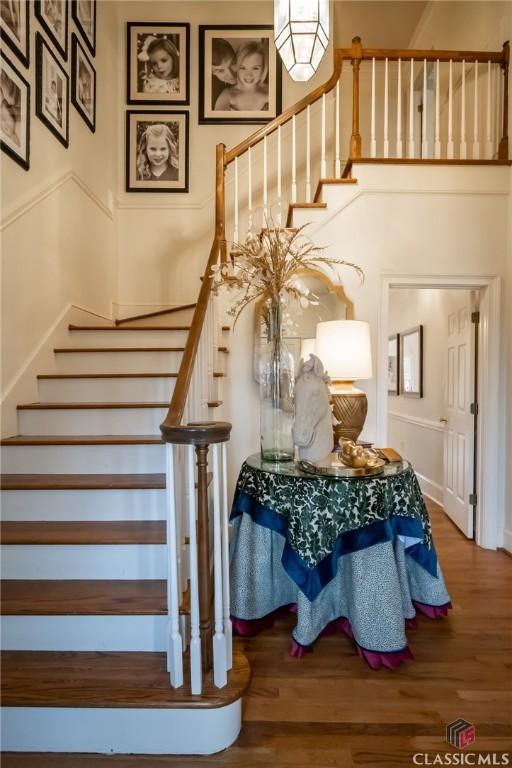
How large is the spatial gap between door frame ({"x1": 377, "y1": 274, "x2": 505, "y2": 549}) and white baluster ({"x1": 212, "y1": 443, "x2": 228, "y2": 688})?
6.73 feet

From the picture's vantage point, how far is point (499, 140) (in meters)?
3.25

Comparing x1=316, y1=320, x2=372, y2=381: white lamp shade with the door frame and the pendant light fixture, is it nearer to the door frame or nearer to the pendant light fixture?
the door frame

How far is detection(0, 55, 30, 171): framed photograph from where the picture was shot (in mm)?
2460

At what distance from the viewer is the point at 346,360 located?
8.18ft

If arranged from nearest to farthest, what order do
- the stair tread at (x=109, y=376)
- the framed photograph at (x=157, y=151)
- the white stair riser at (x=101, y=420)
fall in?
the white stair riser at (x=101, y=420)
the stair tread at (x=109, y=376)
the framed photograph at (x=157, y=151)

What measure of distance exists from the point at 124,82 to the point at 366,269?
3.33 m

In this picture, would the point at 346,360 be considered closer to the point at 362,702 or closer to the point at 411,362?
the point at 362,702

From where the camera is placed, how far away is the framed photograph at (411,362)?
4.96m

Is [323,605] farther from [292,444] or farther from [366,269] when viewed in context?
[366,269]

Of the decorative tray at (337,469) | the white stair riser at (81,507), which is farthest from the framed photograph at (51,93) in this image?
the decorative tray at (337,469)

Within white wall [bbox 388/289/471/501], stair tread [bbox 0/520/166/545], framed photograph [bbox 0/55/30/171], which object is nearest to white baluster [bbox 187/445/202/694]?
stair tread [bbox 0/520/166/545]

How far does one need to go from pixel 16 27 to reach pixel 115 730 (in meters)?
A: 3.62

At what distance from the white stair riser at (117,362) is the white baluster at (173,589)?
157 cm

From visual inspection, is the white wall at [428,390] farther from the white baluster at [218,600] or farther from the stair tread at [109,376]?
the white baluster at [218,600]
